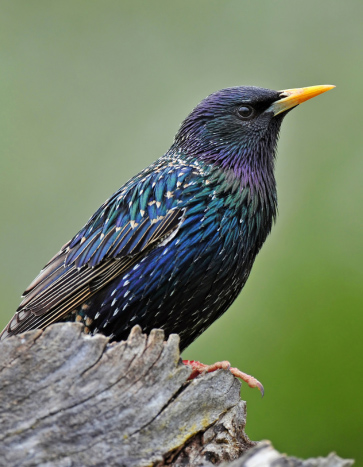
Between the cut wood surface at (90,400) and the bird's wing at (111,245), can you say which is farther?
the bird's wing at (111,245)

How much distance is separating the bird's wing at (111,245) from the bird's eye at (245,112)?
20.1 inches

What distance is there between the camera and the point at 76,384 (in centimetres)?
241

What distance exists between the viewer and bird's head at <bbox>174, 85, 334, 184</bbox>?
13.1 ft

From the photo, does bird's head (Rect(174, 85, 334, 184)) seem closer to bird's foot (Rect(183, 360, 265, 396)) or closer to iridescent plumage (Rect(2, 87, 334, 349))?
iridescent plumage (Rect(2, 87, 334, 349))

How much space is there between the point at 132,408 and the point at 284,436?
2831mm

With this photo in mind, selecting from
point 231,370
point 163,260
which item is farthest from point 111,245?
point 231,370

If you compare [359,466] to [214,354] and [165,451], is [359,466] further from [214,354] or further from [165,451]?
[165,451]

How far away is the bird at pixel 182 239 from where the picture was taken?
349 centimetres

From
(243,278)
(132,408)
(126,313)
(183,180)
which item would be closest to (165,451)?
(132,408)

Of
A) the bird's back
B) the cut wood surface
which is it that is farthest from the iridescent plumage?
the cut wood surface

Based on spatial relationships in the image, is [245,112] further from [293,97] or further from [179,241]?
[179,241]

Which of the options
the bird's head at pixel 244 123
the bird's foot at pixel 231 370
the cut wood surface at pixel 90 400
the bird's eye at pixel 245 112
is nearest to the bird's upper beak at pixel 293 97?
the bird's head at pixel 244 123

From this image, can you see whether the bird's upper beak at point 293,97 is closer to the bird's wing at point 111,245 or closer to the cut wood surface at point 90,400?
the bird's wing at point 111,245

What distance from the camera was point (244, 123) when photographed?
13.3 feet
